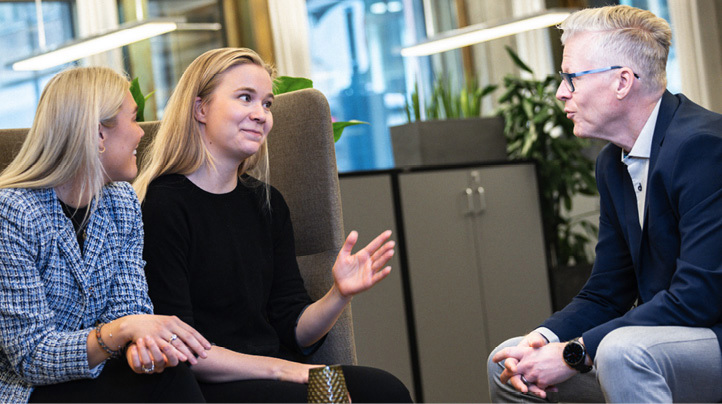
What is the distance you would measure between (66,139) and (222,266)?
45 centimetres

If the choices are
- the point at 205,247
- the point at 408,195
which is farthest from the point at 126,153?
the point at 408,195

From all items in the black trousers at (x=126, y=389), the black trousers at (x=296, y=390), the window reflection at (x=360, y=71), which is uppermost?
the window reflection at (x=360, y=71)

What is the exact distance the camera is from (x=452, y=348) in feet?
11.9

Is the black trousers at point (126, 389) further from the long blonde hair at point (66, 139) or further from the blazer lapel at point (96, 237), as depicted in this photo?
the long blonde hair at point (66, 139)

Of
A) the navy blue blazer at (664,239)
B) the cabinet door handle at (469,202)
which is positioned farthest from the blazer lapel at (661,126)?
the cabinet door handle at (469,202)

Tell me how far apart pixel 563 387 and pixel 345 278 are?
0.54m

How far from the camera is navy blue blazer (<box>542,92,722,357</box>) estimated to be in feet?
A: 5.03

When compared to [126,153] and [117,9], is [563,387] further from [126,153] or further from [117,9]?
[117,9]

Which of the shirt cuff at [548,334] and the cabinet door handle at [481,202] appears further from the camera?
the cabinet door handle at [481,202]

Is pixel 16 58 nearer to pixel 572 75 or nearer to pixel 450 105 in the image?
pixel 450 105

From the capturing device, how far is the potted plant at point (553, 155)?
14.4 ft

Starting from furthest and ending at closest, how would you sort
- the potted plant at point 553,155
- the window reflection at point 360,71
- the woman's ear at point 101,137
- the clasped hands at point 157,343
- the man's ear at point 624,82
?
the window reflection at point 360,71 < the potted plant at point 553,155 < the man's ear at point 624,82 < the woman's ear at point 101,137 < the clasped hands at point 157,343

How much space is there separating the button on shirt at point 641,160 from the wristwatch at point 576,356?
31 centimetres

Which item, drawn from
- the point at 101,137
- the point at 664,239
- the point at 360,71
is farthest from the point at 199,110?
the point at 360,71
